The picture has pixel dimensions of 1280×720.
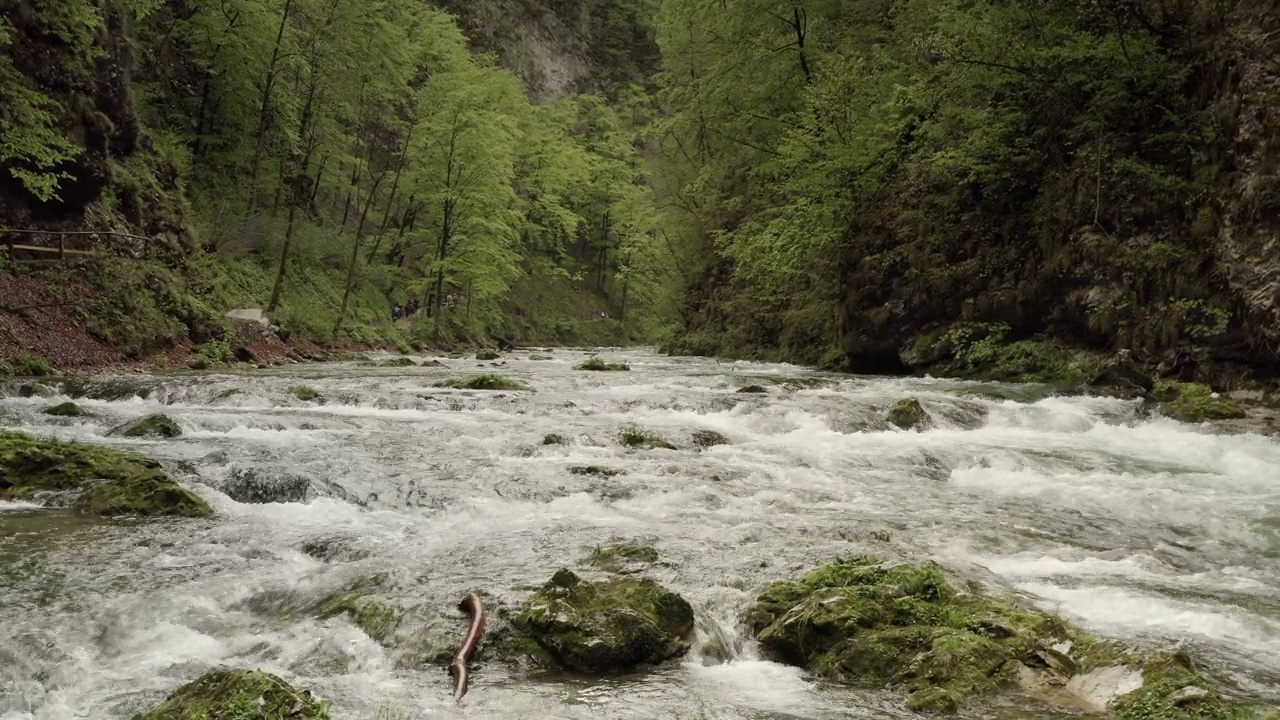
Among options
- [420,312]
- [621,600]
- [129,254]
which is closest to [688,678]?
[621,600]

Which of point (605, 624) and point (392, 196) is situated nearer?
Result: point (605, 624)

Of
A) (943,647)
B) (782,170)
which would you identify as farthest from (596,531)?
(782,170)

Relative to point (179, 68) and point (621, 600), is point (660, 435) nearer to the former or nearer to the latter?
point (621, 600)

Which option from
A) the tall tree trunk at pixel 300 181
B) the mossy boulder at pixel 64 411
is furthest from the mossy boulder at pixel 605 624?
the tall tree trunk at pixel 300 181

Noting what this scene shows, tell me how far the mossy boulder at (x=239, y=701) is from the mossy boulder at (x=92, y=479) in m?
3.55

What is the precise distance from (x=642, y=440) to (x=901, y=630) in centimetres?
613

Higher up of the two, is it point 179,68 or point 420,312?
point 179,68

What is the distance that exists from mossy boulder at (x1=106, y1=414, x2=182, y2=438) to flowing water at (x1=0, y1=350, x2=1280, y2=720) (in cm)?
30

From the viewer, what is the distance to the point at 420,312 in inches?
1399

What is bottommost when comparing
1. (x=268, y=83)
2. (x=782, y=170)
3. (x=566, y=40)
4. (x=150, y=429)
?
(x=150, y=429)

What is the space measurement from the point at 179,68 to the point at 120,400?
1788cm

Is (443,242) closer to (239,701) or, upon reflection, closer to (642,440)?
(642,440)

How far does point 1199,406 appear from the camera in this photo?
11477 mm

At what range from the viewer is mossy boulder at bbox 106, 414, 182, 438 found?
9477mm
